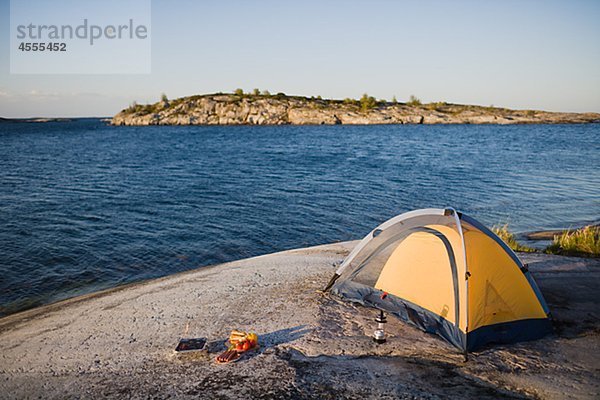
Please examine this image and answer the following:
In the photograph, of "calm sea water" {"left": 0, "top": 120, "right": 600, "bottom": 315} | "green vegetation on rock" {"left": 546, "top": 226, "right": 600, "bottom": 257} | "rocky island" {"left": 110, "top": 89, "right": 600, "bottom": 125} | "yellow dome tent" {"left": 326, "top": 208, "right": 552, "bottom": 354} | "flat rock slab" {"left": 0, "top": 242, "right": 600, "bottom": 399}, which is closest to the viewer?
"flat rock slab" {"left": 0, "top": 242, "right": 600, "bottom": 399}

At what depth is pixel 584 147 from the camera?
5453 centimetres

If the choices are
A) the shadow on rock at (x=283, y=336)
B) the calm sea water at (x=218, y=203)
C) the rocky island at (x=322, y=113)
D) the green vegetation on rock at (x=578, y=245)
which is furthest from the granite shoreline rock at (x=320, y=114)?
the shadow on rock at (x=283, y=336)

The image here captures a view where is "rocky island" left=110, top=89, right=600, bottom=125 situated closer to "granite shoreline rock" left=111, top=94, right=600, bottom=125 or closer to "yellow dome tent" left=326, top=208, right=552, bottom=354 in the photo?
"granite shoreline rock" left=111, top=94, right=600, bottom=125

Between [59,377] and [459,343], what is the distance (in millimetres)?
6983

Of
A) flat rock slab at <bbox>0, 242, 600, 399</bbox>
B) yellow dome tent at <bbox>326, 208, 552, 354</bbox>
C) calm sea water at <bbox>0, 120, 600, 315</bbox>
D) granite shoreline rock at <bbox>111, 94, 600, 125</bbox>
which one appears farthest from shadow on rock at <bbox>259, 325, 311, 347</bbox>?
granite shoreline rock at <bbox>111, 94, 600, 125</bbox>

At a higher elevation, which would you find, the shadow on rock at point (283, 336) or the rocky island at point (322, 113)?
the rocky island at point (322, 113)

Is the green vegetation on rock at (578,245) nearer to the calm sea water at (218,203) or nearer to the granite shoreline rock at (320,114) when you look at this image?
the calm sea water at (218,203)

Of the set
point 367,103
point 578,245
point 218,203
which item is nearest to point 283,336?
point 578,245

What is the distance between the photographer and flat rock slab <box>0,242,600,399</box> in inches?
268

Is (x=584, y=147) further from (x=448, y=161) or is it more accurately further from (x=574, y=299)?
(x=574, y=299)

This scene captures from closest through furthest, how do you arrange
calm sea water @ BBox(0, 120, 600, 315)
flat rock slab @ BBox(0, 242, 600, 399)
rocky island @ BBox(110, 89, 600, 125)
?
flat rock slab @ BBox(0, 242, 600, 399)
calm sea water @ BBox(0, 120, 600, 315)
rocky island @ BBox(110, 89, 600, 125)

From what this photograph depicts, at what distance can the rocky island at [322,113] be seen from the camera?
4596 inches

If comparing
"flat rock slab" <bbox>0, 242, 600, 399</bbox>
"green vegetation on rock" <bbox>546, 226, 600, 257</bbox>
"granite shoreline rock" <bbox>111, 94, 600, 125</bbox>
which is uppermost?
"granite shoreline rock" <bbox>111, 94, 600, 125</bbox>

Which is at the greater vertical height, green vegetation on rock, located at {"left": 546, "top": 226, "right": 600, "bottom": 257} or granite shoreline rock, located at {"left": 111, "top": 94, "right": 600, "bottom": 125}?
granite shoreline rock, located at {"left": 111, "top": 94, "right": 600, "bottom": 125}
